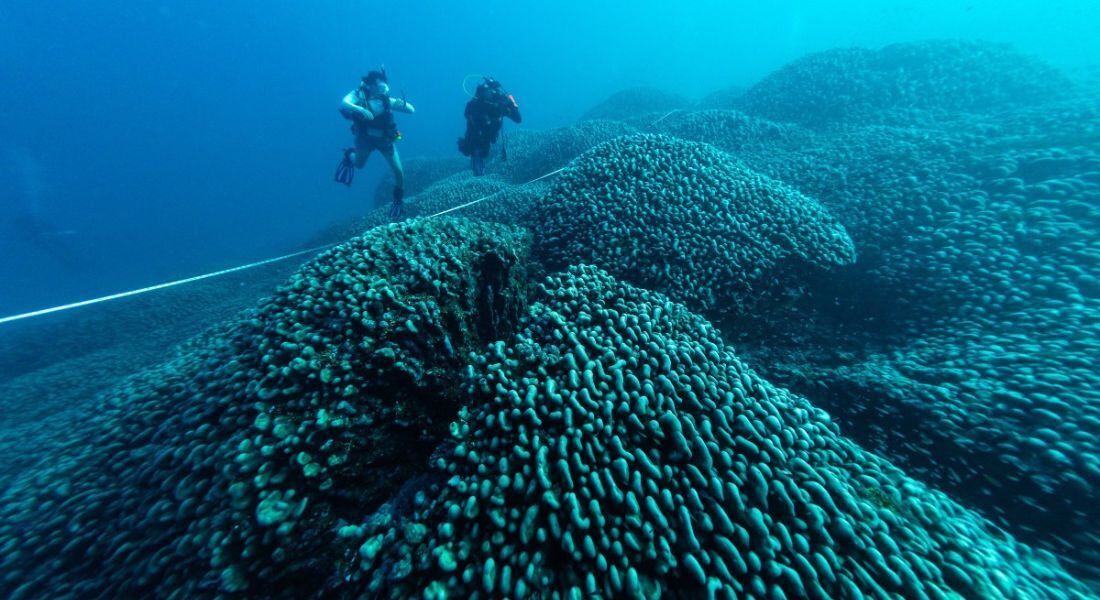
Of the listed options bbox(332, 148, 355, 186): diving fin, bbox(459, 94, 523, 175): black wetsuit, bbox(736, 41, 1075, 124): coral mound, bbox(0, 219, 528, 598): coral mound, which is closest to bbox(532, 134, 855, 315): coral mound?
bbox(0, 219, 528, 598): coral mound

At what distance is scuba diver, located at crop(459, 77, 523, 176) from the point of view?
35.6 ft

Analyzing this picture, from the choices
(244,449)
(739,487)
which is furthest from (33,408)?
(739,487)

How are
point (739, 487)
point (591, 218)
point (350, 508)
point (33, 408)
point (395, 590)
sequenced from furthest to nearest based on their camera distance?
point (33, 408) → point (591, 218) → point (350, 508) → point (739, 487) → point (395, 590)

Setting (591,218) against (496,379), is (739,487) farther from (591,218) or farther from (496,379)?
(591,218)

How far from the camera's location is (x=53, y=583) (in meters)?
2.56

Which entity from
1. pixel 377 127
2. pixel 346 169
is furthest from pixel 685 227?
pixel 346 169

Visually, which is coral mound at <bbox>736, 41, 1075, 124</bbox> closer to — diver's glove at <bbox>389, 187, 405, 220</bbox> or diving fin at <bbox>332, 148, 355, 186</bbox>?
diver's glove at <bbox>389, 187, 405, 220</bbox>

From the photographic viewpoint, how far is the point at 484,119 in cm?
1141

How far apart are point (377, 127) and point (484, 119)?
9.90 feet

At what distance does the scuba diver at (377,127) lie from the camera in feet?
35.3

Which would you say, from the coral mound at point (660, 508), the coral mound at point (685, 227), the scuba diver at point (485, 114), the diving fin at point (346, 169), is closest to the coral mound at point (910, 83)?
the coral mound at point (685, 227)

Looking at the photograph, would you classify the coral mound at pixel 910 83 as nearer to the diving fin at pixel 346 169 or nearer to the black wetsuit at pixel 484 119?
the black wetsuit at pixel 484 119

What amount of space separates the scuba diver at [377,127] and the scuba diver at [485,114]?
173 centimetres

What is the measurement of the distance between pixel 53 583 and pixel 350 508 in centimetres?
181
